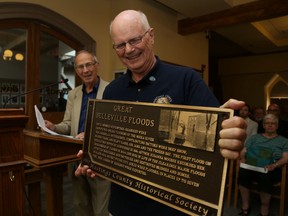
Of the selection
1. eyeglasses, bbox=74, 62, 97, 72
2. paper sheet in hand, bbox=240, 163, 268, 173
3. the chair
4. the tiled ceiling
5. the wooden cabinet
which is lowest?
the chair

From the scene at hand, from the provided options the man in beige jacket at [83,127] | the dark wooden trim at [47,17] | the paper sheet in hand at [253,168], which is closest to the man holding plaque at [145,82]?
the man in beige jacket at [83,127]

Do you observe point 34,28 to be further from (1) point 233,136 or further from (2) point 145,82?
(1) point 233,136

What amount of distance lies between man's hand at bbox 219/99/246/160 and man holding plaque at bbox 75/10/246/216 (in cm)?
24

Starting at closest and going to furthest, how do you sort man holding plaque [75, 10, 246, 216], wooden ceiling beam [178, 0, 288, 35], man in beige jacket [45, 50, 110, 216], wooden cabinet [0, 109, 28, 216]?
man holding plaque [75, 10, 246, 216], wooden cabinet [0, 109, 28, 216], man in beige jacket [45, 50, 110, 216], wooden ceiling beam [178, 0, 288, 35]

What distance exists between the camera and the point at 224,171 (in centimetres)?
74

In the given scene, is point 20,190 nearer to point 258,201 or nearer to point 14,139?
point 14,139

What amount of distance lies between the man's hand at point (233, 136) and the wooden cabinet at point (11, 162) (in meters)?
1.05

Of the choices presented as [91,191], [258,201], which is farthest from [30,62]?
[258,201]

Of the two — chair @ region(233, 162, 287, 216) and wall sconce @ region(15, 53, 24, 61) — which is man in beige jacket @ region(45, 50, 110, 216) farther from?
chair @ region(233, 162, 287, 216)

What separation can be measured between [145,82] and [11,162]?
0.83m

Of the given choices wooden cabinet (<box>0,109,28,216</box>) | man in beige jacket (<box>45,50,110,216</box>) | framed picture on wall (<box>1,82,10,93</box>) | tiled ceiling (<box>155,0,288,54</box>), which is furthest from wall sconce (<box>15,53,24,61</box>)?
wooden cabinet (<box>0,109,28,216</box>)

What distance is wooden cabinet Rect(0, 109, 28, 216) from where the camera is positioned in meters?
1.33

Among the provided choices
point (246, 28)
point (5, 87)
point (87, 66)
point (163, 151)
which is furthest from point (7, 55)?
point (246, 28)

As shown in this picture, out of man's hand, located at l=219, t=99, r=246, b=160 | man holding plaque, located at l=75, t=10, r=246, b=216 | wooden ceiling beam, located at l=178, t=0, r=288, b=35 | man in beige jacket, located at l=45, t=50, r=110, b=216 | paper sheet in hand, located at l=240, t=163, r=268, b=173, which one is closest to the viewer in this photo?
man's hand, located at l=219, t=99, r=246, b=160
